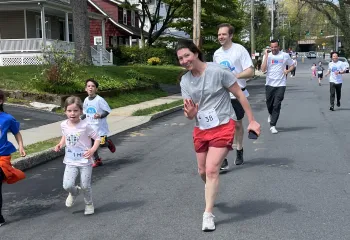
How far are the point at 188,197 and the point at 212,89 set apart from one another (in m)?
1.71

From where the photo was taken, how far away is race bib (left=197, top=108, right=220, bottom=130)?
16.0ft

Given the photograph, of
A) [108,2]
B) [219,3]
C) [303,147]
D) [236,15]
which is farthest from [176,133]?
[108,2]

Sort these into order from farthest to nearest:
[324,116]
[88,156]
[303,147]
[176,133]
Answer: [324,116], [176,133], [303,147], [88,156]

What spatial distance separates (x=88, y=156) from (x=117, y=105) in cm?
1219

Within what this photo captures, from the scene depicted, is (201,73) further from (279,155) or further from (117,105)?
(117,105)

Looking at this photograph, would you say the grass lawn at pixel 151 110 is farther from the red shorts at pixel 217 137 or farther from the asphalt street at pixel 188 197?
the red shorts at pixel 217 137

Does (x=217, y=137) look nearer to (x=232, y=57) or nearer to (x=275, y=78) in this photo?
(x=232, y=57)

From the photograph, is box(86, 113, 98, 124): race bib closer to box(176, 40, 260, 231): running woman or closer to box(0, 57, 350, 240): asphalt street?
box(0, 57, 350, 240): asphalt street

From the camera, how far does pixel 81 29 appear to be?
859 inches

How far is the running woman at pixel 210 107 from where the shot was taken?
15.7 ft

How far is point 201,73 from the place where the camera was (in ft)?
16.0

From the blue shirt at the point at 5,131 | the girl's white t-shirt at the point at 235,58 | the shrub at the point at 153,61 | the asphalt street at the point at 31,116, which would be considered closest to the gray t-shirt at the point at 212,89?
the blue shirt at the point at 5,131

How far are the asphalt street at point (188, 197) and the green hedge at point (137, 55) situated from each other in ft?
107

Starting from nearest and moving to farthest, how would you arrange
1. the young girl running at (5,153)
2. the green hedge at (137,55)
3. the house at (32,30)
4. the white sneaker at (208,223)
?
the white sneaker at (208,223)
the young girl running at (5,153)
the house at (32,30)
the green hedge at (137,55)
